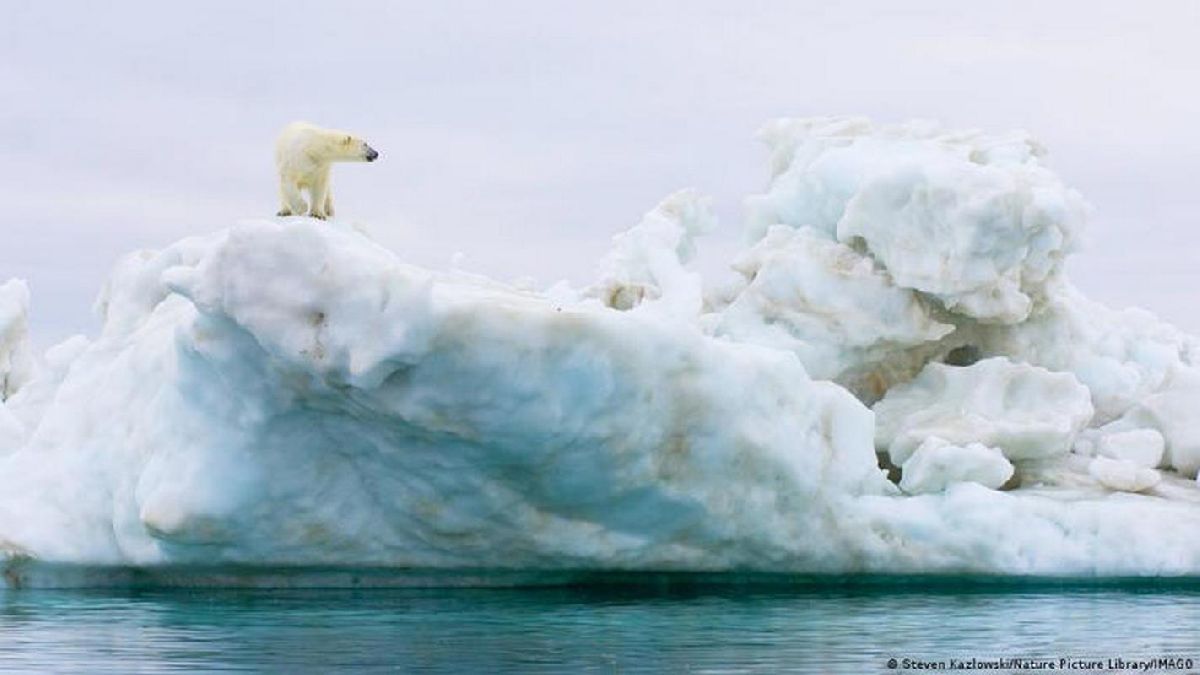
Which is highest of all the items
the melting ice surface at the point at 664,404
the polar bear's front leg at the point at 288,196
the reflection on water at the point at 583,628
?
the polar bear's front leg at the point at 288,196

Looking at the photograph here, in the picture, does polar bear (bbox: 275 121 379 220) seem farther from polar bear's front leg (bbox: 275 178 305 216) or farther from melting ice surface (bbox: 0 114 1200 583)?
melting ice surface (bbox: 0 114 1200 583)

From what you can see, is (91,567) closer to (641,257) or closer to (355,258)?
(355,258)

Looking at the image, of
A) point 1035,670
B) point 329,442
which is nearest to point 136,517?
point 329,442

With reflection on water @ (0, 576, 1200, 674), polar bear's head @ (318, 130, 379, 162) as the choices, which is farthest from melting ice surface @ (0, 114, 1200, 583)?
polar bear's head @ (318, 130, 379, 162)

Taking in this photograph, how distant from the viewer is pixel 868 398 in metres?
20.4

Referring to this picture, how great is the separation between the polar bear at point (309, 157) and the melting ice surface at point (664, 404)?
2.90ft

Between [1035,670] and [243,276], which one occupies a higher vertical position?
[243,276]

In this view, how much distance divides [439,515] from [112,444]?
336 centimetres

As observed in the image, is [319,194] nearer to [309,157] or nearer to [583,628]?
[309,157]

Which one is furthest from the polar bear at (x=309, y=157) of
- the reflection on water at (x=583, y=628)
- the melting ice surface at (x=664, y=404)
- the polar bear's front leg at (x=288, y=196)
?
the reflection on water at (x=583, y=628)

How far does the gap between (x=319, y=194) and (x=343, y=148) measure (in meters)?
0.54

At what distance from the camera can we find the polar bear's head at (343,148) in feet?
58.3

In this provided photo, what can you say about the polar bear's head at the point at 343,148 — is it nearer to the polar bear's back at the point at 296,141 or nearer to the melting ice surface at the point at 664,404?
the polar bear's back at the point at 296,141

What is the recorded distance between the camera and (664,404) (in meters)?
14.7
